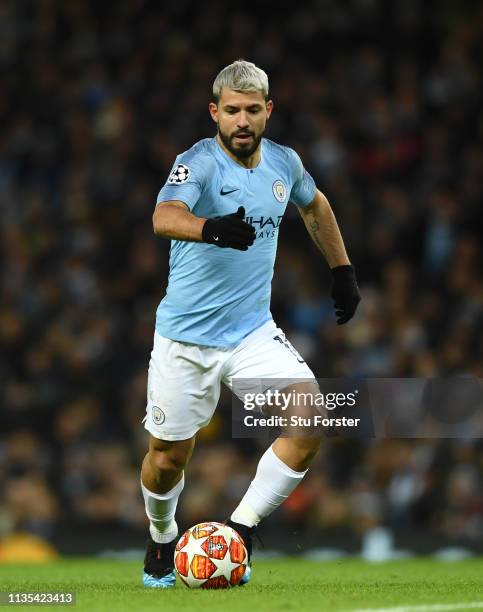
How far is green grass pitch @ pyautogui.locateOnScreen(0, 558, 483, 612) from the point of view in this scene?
5.90 m

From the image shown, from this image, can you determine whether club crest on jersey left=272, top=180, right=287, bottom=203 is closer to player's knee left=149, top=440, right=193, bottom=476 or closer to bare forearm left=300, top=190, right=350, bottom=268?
bare forearm left=300, top=190, right=350, bottom=268

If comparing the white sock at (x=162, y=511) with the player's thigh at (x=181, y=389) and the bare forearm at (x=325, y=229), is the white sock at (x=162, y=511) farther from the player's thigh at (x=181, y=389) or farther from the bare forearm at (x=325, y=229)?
the bare forearm at (x=325, y=229)

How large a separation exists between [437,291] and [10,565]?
4705 mm

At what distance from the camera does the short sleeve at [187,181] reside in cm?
646

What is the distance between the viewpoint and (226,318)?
6859mm

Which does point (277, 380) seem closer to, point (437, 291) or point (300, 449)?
point (300, 449)

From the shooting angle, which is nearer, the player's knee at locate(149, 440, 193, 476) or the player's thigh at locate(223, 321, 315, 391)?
the player's thigh at locate(223, 321, 315, 391)

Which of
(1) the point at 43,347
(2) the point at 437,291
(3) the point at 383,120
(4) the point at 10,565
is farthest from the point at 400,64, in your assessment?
(4) the point at 10,565

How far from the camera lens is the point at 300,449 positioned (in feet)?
22.0

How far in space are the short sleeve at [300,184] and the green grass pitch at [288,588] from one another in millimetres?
2037

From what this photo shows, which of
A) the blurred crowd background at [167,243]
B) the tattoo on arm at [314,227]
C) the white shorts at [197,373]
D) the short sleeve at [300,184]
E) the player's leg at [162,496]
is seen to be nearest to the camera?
the white shorts at [197,373]

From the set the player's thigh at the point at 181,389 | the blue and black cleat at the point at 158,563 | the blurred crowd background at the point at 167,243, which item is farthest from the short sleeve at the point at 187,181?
the blurred crowd background at the point at 167,243

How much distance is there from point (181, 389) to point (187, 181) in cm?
105

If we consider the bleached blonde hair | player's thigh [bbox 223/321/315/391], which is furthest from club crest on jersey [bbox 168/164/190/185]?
player's thigh [bbox 223/321/315/391]
